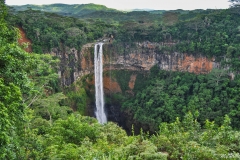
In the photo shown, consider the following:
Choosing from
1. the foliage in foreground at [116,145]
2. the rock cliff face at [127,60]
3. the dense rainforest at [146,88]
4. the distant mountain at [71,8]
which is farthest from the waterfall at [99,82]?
the distant mountain at [71,8]

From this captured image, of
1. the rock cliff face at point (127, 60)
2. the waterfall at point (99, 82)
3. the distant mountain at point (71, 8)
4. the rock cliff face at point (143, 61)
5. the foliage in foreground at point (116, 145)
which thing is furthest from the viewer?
the distant mountain at point (71, 8)

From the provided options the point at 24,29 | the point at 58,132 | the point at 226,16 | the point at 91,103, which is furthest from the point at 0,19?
the point at 226,16

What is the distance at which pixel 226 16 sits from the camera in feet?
86.0

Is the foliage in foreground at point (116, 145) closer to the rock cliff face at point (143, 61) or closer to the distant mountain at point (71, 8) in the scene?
the rock cliff face at point (143, 61)

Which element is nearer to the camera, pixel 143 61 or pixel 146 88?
pixel 146 88

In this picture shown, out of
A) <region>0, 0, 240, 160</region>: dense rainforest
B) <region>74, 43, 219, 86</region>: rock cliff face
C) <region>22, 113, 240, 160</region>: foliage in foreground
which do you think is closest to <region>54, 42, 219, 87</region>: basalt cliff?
<region>74, 43, 219, 86</region>: rock cliff face

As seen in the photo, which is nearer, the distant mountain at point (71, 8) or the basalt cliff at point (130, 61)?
the basalt cliff at point (130, 61)

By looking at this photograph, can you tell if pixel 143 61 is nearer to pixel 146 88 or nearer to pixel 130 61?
pixel 130 61

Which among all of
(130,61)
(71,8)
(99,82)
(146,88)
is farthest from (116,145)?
(71,8)

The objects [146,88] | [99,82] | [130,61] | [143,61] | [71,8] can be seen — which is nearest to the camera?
[146,88]

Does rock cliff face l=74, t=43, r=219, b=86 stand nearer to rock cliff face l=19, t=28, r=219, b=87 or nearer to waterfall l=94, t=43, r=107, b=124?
rock cliff face l=19, t=28, r=219, b=87

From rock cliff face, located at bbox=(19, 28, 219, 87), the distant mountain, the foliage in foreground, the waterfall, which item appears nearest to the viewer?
the foliage in foreground

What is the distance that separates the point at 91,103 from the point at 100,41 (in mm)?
8180

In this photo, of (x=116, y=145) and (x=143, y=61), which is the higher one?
(x=143, y=61)
